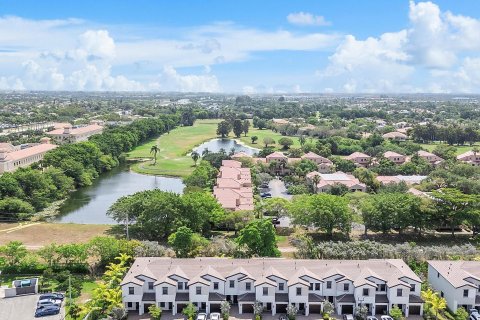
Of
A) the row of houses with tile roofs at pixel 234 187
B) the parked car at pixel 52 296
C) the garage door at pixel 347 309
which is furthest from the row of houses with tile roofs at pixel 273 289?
the row of houses with tile roofs at pixel 234 187

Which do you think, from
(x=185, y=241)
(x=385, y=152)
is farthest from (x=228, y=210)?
(x=385, y=152)

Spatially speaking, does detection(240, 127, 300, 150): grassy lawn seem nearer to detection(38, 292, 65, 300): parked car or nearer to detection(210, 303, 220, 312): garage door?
detection(210, 303, 220, 312): garage door

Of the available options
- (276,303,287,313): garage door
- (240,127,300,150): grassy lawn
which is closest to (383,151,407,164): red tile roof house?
(240,127,300,150): grassy lawn

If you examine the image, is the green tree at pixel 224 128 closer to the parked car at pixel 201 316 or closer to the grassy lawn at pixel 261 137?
the grassy lawn at pixel 261 137

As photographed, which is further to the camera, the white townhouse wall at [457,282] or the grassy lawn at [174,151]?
the grassy lawn at [174,151]

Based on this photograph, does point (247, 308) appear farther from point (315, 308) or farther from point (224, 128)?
point (224, 128)

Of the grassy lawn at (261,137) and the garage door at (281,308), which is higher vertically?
the grassy lawn at (261,137)

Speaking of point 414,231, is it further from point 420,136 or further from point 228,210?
point 420,136
